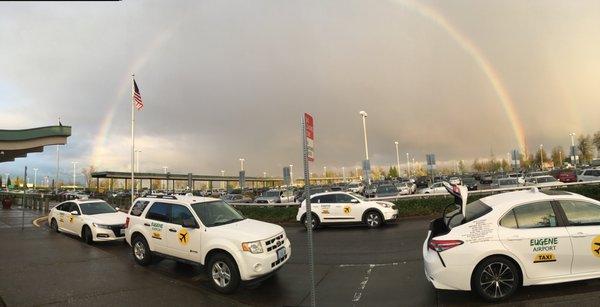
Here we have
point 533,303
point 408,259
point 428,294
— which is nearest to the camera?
point 533,303

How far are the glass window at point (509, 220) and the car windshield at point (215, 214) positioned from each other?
18.2ft

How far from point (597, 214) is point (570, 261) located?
3.17ft

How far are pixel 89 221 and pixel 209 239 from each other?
8.25m

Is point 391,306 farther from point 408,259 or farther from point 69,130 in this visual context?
point 69,130

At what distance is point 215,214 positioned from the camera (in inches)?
373

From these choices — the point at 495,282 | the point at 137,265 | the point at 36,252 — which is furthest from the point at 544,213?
the point at 36,252

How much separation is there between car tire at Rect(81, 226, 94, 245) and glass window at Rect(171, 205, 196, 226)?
6.40 m

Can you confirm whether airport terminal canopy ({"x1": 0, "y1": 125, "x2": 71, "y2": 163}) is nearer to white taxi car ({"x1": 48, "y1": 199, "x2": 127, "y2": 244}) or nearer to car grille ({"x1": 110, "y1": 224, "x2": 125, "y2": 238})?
white taxi car ({"x1": 48, "y1": 199, "x2": 127, "y2": 244})

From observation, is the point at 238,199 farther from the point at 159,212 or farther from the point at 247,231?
the point at 247,231

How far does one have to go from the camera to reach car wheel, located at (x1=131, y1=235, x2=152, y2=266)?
10.2 meters

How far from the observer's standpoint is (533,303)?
6309 mm

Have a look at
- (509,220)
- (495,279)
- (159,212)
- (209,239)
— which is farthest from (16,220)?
(509,220)

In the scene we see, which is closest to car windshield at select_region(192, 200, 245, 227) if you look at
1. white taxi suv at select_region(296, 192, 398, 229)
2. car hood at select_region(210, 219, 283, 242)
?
car hood at select_region(210, 219, 283, 242)

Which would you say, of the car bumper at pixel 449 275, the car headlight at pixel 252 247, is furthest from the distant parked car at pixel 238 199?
the car bumper at pixel 449 275
